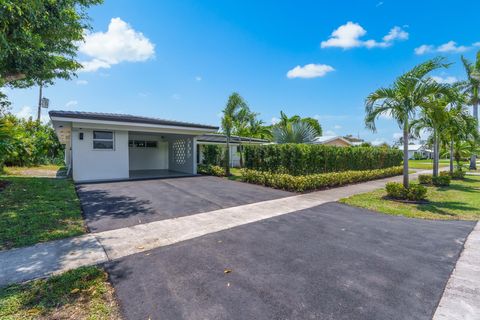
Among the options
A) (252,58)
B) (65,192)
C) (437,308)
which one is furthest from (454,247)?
(252,58)

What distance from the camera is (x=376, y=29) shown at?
12.7 meters

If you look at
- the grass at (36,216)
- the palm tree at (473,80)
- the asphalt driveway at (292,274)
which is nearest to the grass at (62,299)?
the asphalt driveway at (292,274)

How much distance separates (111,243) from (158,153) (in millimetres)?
14944

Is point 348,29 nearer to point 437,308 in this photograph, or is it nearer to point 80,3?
point 80,3

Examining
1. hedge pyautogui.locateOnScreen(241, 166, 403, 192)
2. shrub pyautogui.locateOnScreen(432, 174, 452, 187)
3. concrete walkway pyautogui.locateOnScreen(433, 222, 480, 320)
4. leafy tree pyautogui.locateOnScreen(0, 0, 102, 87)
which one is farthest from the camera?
shrub pyautogui.locateOnScreen(432, 174, 452, 187)

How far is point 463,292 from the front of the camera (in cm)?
290

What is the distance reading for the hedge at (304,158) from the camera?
11188mm

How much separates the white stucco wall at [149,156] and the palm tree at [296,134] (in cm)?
970

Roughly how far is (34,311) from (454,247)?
644 cm

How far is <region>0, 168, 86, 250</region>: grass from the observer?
4.28 meters

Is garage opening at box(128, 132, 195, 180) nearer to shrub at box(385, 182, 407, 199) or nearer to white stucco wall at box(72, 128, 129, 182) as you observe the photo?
white stucco wall at box(72, 128, 129, 182)

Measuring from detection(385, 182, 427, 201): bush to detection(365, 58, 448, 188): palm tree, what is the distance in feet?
1.04

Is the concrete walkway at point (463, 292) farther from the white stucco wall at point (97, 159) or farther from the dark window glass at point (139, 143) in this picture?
the dark window glass at point (139, 143)

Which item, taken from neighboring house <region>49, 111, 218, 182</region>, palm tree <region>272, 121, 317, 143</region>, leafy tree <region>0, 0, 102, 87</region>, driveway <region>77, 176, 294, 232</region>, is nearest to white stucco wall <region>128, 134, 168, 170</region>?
neighboring house <region>49, 111, 218, 182</region>
